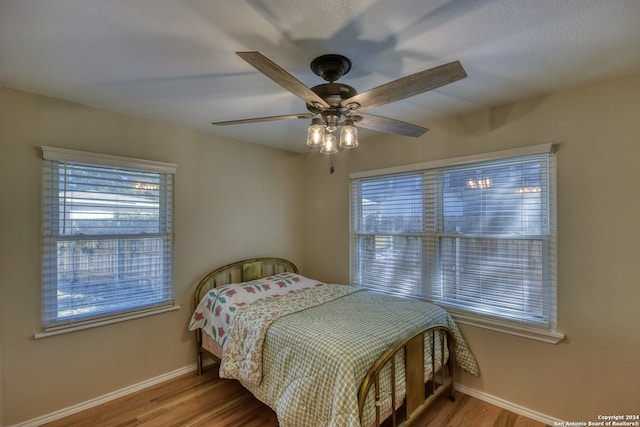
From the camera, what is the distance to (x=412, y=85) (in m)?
1.36

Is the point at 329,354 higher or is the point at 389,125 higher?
the point at 389,125

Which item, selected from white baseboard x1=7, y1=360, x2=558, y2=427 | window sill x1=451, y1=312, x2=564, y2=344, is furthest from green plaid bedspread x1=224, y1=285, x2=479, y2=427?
white baseboard x1=7, y1=360, x2=558, y2=427

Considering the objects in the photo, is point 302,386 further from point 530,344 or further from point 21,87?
point 21,87

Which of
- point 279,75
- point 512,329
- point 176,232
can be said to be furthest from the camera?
point 176,232

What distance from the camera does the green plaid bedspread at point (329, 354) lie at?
1643mm

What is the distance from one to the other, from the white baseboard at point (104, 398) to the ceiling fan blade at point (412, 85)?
2.91 metres

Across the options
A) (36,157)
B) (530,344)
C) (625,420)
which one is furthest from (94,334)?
(625,420)

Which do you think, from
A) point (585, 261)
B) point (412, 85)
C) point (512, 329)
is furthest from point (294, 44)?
point (512, 329)

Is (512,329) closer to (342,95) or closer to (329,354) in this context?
(329,354)

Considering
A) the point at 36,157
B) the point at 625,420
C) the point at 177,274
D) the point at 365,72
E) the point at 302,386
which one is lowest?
the point at 625,420

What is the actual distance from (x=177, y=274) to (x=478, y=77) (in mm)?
2994

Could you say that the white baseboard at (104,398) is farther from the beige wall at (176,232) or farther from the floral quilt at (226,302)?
the floral quilt at (226,302)

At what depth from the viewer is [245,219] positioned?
11.4ft

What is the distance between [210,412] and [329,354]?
1.33 metres
